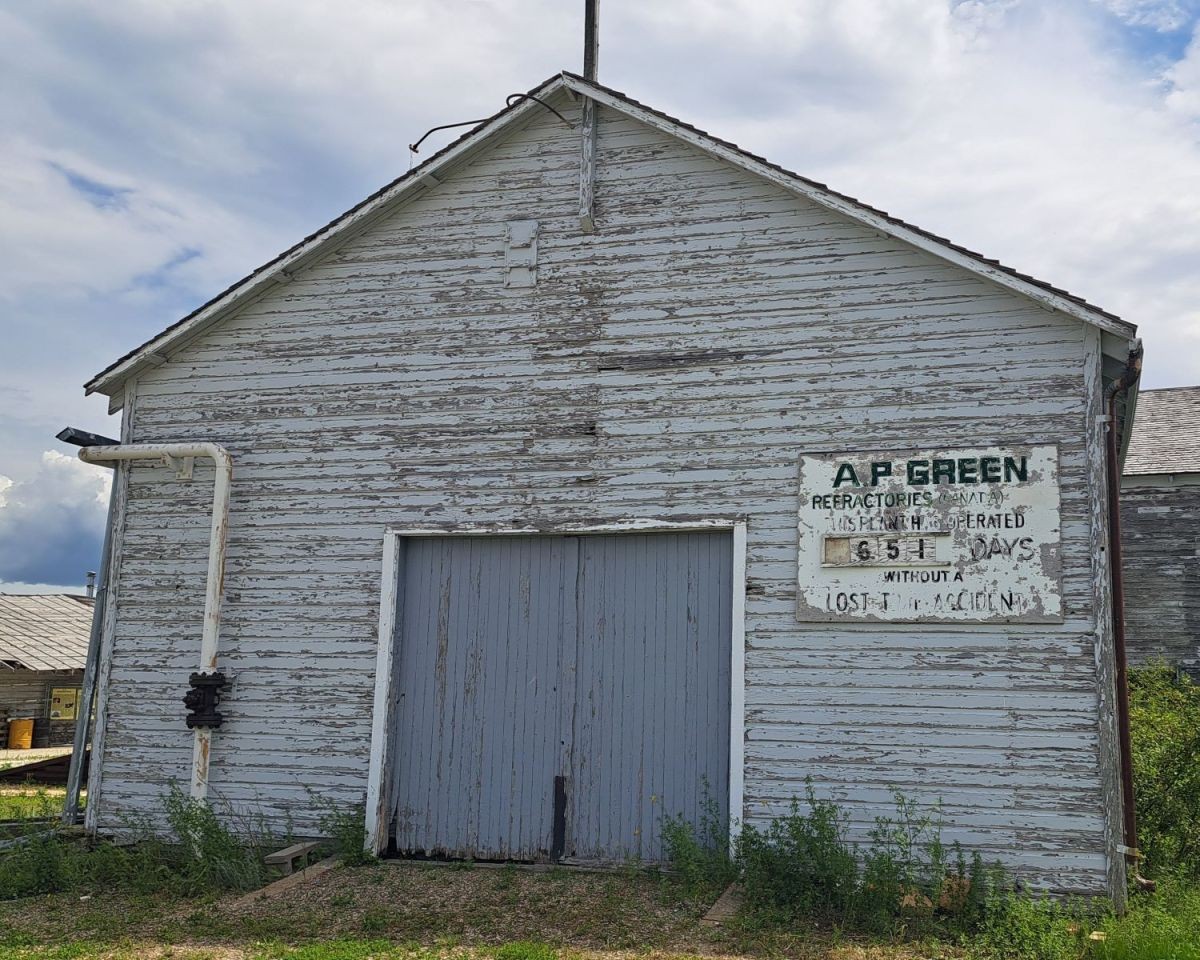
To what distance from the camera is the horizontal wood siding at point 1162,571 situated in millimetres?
18281

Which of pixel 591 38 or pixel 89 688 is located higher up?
pixel 591 38

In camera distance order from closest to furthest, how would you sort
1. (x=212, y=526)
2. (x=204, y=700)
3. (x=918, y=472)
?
(x=918, y=472) < (x=204, y=700) < (x=212, y=526)

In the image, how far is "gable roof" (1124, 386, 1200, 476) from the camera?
749 inches

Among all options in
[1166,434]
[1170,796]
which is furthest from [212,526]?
[1166,434]

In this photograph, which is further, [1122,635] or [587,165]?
[587,165]

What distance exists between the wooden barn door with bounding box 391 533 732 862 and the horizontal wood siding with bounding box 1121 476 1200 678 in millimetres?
12247

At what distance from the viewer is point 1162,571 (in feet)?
60.9

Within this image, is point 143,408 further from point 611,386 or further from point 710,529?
point 710,529

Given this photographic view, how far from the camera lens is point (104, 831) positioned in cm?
1023

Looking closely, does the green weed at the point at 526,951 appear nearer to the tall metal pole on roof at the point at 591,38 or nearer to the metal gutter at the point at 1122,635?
the metal gutter at the point at 1122,635

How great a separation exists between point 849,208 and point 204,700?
6.97 m


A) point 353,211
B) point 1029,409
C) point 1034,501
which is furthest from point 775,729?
point 353,211

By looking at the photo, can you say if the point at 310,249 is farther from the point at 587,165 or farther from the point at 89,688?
the point at 89,688

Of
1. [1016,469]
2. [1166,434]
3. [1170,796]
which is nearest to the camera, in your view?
[1016,469]
